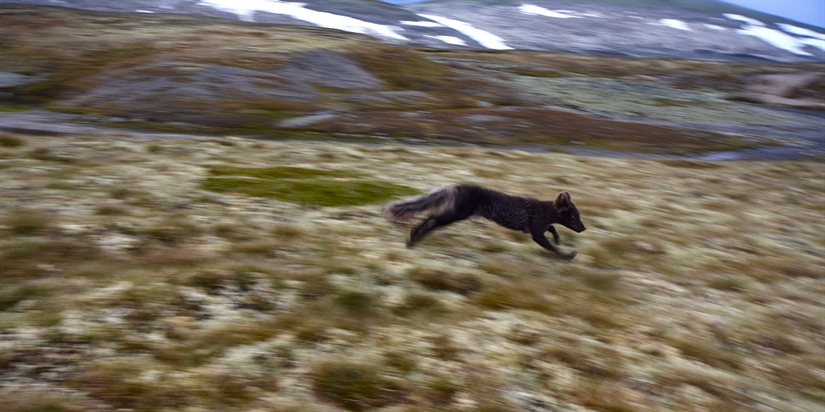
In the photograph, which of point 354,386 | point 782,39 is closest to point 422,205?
point 354,386

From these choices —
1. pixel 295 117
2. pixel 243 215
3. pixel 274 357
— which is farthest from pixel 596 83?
pixel 274 357

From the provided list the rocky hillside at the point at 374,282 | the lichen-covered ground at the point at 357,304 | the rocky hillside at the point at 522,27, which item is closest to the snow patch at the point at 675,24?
the rocky hillside at the point at 522,27

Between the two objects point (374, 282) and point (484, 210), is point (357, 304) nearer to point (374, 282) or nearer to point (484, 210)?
point (374, 282)

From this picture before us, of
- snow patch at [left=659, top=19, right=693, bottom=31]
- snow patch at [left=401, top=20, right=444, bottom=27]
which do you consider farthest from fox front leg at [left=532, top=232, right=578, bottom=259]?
snow patch at [left=659, top=19, right=693, bottom=31]

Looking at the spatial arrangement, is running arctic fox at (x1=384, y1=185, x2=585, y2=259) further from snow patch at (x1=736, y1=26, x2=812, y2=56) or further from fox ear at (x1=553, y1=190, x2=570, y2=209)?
snow patch at (x1=736, y1=26, x2=812, y2=56)

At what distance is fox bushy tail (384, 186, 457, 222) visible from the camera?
44.4 feet

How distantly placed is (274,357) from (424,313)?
9.80 ft

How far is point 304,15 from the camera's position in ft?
502

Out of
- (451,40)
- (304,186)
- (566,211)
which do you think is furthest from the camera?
(451,40)

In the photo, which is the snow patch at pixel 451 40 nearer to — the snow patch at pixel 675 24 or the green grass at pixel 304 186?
the snow patch at pixel 675 24

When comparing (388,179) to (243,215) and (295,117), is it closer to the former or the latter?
(243,215)

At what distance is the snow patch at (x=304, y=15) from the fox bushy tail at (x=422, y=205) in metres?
134

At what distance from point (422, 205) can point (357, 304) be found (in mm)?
3209

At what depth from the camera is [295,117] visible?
44.3m
